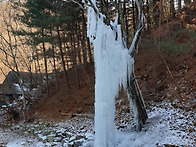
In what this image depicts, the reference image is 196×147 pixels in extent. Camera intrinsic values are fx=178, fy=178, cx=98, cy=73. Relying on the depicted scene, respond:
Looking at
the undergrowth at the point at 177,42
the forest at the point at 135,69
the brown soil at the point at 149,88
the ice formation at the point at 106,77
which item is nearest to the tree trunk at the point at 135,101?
the forest at the point at 135,69

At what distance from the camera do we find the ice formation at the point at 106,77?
5.42 m

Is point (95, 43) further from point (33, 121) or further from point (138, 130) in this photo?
point (33, 121)

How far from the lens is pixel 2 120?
12.4 m

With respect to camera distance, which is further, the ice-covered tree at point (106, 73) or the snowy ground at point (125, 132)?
the snowy ground at point (125, 132)

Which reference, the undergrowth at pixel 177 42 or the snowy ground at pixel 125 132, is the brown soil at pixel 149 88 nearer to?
the undergrowth at pixel 177 42

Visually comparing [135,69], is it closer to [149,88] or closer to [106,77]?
[149,88]

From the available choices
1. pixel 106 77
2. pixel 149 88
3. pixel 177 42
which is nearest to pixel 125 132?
pixel 106 77

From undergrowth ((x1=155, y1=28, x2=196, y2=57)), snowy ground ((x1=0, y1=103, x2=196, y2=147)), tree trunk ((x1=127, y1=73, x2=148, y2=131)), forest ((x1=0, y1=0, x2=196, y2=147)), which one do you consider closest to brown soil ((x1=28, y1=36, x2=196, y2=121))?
forest ((x1=0, y1=0, x2=196, y2=147))

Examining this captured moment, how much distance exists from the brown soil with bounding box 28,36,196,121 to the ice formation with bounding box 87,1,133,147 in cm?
153

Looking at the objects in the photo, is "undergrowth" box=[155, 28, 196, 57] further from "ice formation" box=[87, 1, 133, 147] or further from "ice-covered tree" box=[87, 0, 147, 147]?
"ice formation" box=[87, 1, 133, 147]

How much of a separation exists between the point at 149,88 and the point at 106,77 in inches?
199

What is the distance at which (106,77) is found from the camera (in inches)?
214

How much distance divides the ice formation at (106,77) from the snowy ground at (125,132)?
0.91 metres

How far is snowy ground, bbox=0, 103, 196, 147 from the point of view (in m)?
5.63
